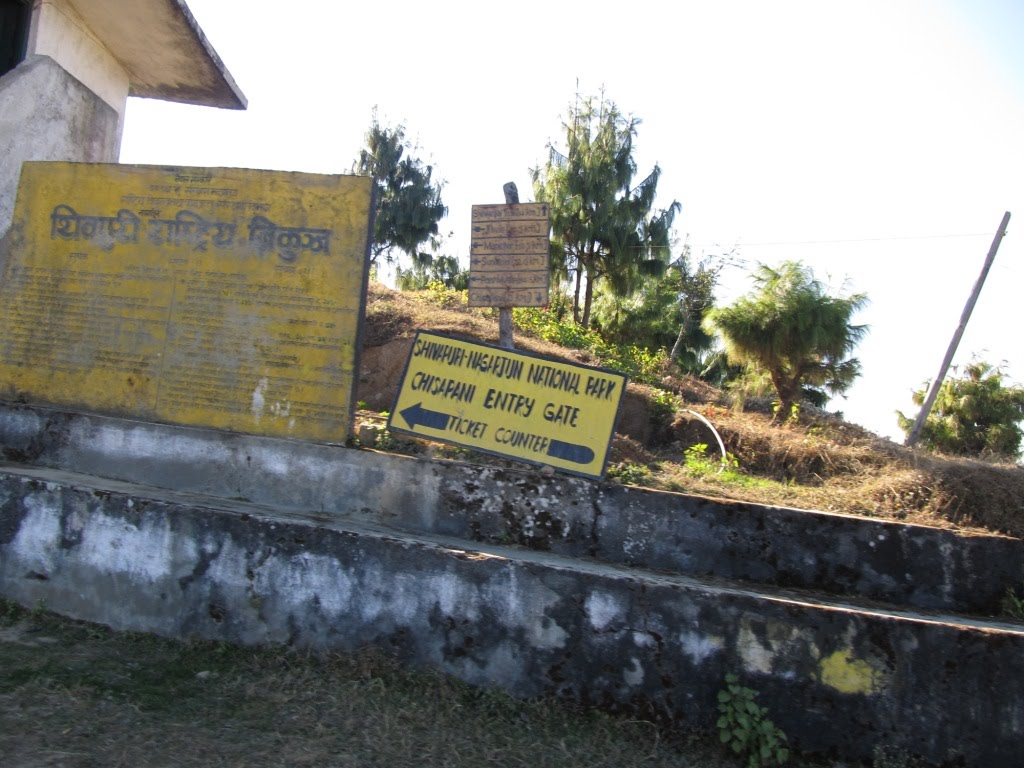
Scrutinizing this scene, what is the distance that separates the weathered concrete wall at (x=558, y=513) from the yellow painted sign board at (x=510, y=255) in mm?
2204

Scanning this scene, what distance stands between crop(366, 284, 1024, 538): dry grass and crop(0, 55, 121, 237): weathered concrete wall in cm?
398

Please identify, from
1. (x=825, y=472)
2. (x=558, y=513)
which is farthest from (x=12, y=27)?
(x=825, y=472)

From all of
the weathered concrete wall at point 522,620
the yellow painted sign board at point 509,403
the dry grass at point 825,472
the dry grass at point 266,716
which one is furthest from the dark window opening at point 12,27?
the dry grass at point 266,716

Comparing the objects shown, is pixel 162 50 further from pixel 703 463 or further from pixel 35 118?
pixel 703 463

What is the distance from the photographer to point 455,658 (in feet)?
11.8

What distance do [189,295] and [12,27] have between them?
3864mm

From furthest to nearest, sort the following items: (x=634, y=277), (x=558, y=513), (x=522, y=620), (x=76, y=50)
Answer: (x=634, y=277) → (x=76, y=50) → (x=558, y=513) → (x=522, y=620)

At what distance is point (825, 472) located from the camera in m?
8.31

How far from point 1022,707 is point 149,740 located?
351 centimetres

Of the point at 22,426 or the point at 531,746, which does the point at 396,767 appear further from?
the point at 22,426

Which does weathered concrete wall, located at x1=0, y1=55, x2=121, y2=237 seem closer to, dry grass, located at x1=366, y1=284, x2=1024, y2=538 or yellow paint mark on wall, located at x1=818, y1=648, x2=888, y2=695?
dry grass, located at x1=366, y1=284, x2=1024, y2=538

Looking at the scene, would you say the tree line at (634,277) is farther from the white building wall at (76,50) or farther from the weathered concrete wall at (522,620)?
the weathered concrete wall at (522,620)

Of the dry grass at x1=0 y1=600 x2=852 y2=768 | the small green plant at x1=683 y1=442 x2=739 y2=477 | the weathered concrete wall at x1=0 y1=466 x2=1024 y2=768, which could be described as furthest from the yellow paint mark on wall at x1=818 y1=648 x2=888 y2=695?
the small green plant at x1=683 y1=442 x2=739 y2=477

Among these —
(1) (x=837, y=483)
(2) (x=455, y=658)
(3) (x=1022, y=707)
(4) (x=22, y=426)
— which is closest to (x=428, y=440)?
(2) (x=455, y=658)
